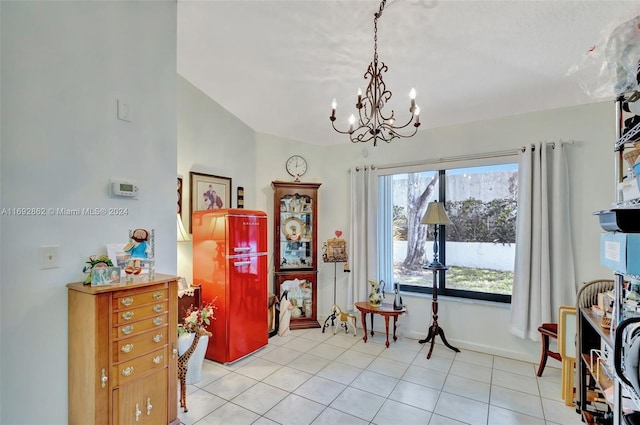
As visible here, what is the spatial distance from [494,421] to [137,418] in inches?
91.2

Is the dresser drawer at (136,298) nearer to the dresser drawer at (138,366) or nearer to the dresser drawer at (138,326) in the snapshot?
the dresser drawer at (138,326)

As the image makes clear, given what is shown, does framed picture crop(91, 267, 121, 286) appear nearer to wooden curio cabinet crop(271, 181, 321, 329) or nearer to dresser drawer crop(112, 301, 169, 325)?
dresser drawer crop(112, 301, 169, 325)

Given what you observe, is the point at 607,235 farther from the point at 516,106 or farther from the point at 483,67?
the point at 516,106

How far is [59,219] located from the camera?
1594 millimetres

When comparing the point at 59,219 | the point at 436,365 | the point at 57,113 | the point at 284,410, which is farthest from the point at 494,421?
the point at 57,113

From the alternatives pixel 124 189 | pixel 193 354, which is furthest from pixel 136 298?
pixel 193 354

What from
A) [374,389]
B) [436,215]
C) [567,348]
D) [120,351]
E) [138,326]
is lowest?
[374,389]

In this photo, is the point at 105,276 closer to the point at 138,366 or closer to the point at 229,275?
the point at 138,366

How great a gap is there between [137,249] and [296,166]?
108 inches

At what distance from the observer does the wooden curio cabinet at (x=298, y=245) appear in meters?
3.99

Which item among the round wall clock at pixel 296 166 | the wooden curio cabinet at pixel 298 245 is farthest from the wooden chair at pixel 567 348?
the round wall clock at pixel 296 166

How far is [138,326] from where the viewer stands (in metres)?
1.62

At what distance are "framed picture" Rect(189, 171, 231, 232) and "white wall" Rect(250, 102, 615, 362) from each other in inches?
22.5

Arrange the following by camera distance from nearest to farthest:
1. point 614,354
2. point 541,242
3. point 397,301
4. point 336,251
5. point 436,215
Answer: point 614,354
point 541,242
point 436,215
point 397,301
point 336,251
